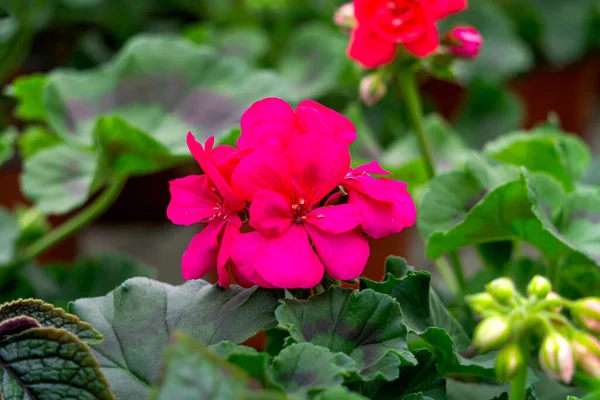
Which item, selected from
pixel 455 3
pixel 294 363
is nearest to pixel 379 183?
pixel 294 363

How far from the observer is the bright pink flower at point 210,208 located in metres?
0.50

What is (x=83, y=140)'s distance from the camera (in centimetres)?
102

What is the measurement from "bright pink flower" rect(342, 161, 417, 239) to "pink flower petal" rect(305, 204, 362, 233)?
1 cm

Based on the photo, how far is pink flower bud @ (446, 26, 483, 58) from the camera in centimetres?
83

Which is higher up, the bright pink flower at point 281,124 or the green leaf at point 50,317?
the bright pink flower at point 281,124

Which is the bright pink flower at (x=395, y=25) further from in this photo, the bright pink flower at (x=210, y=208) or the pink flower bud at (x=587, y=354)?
the pink flower bud at (x=587, y=354)

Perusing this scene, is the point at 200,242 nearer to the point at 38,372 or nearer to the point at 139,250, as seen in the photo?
the point at 38,372

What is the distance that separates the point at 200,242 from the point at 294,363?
118 millimetres

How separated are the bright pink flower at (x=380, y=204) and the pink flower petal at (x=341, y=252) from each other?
1cm

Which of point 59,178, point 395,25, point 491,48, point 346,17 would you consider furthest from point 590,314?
point 491,48

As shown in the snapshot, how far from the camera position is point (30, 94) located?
1.05 metres

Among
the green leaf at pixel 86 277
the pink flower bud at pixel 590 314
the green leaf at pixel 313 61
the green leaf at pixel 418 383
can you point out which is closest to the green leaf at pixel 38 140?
the green leaf at pixel 86 277

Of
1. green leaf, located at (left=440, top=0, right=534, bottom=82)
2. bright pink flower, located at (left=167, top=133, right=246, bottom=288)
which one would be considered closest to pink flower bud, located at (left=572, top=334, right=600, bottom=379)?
bright pink flower, located at (left=167, top=133, right=246, bottom=288)

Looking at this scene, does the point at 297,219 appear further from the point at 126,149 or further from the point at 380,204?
the point at 126,149
